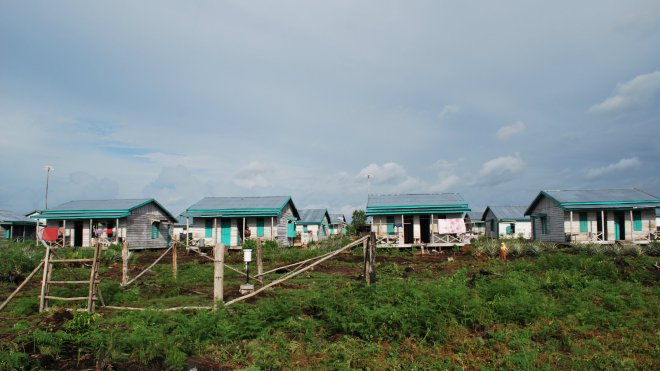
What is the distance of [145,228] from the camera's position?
31188 mm

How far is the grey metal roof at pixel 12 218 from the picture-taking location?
37719mm

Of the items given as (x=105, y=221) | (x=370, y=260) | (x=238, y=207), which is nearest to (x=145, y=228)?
(x=105, y=221)

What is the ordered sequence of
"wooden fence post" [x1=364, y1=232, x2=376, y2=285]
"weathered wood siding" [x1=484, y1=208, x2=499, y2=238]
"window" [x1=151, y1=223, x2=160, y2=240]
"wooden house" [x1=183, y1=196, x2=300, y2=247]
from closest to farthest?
1. "wooden fence post" [x1=364, y1=232, x2=376, y2=285]
2. "wooden house" [x1=183, y1=196, x2=300, y2=247]
3. "window" [x1=151, y1=223, x2=160, y2=240]
4. "weathered wood siding" [x1=484, y1=208, x2=499, y2=238]

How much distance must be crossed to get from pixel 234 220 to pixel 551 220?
2283cm

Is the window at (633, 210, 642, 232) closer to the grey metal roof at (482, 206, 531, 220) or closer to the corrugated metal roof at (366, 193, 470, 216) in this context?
the corrugated metal roof at (366, 193, 470, 216)

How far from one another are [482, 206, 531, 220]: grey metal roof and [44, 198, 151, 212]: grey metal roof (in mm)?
33880

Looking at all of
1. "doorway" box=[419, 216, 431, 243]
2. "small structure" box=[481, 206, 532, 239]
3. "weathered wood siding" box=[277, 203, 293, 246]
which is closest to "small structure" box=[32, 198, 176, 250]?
"weathered wood siding" box=[277, 203, 293, 246]

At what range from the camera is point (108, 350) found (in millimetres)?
6668

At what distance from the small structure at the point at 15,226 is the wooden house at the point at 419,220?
107ft

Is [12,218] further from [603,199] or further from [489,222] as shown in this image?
[603,199]

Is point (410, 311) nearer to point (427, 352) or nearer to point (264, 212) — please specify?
point (427, 352)

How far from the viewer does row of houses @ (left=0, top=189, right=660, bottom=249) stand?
27.2 m

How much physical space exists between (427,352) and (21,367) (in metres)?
6.21

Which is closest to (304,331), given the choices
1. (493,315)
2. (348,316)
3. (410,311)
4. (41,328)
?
(348,316)
